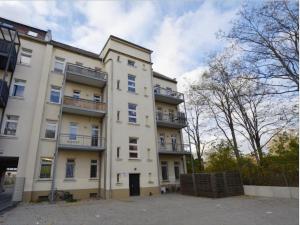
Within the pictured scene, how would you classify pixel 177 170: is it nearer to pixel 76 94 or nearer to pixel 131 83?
pixel 131 83

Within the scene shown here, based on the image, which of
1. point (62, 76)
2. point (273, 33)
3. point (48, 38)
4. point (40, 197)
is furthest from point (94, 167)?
point (273, 33)

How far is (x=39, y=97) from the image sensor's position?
1540 cm

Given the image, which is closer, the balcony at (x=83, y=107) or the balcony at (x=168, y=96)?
the balcony at (x=83, y=107)

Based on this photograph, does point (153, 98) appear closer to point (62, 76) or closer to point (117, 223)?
point (62, 76)

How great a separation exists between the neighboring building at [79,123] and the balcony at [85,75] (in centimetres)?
8

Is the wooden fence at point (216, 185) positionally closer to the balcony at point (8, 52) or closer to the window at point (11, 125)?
the window at point (11, 125)

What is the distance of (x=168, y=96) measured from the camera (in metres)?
21.8

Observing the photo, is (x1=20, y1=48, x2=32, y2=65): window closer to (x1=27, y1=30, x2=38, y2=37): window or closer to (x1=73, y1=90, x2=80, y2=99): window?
(x1=27, y1=30, x2=38, y2=37): window

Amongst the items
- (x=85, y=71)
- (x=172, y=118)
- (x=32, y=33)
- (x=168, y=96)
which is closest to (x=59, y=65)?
(x=85, y=71)

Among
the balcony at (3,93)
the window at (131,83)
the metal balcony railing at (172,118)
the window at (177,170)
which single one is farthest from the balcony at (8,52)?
the window at (177,170)

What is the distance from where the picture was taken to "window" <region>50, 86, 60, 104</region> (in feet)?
53.8

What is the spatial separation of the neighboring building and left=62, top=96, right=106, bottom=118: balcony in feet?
0.25

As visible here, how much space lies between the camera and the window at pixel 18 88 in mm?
15116

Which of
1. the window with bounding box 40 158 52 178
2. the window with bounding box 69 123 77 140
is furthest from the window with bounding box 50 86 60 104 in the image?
the window with bounding box 40 158 52 178
